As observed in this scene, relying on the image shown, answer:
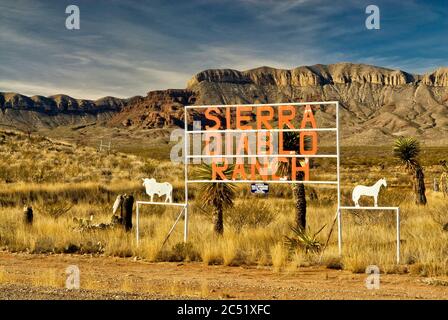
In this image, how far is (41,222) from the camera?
16875 mm

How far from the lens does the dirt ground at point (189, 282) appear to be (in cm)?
885

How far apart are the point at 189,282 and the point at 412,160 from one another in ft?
54.0

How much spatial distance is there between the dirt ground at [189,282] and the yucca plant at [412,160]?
13168mm

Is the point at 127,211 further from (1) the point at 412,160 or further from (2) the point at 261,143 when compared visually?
(1) the point at 412,160

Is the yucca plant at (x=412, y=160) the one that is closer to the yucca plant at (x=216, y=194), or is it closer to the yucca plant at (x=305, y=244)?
the yucca plant at (x=216, y=194)

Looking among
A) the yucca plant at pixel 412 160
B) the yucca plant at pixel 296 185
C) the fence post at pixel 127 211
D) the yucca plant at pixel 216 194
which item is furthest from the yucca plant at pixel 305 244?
the yucca plant at pixel 412 160

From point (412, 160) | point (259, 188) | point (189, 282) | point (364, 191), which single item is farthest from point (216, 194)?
point (412, 160)

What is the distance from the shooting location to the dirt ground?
885cm

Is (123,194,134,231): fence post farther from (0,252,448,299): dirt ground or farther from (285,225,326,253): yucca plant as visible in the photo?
(285,225,326,253): yucca plant

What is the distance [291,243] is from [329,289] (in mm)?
3695

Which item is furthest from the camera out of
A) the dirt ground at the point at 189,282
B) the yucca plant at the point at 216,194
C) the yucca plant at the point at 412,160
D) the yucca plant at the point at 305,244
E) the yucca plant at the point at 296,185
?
the yucca plant at the point at 412,160

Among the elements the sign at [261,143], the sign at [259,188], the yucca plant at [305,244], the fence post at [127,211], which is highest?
the sign at [261,143]

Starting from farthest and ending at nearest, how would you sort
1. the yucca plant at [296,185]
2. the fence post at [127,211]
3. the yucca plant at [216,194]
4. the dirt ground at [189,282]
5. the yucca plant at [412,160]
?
1. the yucca plant at [412,160]
2. the fence post at [127,211]
3. the yucca plant at [216,194]
4. the yucca plant at [296,185]
5. the dirt ground at [189,282]
